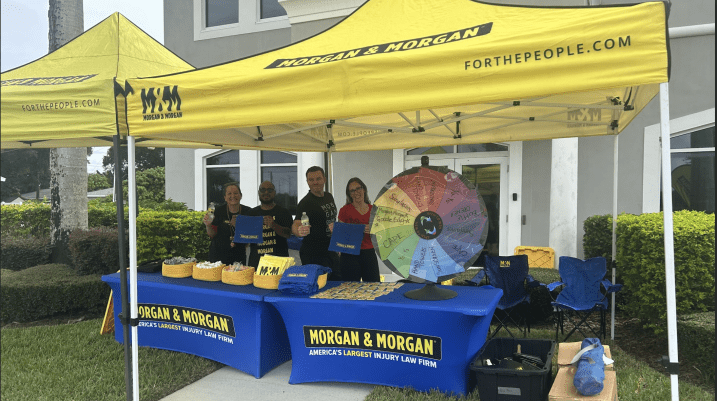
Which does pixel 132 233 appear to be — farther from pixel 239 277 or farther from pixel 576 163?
pixel 576 163

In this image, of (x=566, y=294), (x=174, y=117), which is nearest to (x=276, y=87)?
(x=174, y=117)

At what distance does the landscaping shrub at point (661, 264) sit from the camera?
4.10 m

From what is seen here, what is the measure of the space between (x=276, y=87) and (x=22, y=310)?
16.5ft

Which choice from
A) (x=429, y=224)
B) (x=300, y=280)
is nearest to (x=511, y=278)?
(x=429, y=224)

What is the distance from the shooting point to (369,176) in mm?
8219

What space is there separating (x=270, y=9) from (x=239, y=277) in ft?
24.2

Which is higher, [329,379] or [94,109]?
[94,109]

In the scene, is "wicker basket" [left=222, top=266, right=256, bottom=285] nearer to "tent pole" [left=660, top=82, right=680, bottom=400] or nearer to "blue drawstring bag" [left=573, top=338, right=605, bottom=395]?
"blue drawstring bag" [left=573, top=338, right=605, bottom=395]

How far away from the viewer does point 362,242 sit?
4.49 m

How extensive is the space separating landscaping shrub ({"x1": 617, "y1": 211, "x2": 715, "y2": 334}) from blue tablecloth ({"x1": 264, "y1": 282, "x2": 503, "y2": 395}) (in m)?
1.92

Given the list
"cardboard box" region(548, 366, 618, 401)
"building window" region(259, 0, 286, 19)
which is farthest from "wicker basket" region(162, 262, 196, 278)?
"building window" region(259, 0, 286, 19)

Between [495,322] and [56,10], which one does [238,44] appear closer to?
[56,10]

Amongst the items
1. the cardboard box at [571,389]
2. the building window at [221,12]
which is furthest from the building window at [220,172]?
the cardboard box at [571,389]

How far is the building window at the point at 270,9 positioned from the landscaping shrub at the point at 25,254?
579 cm
